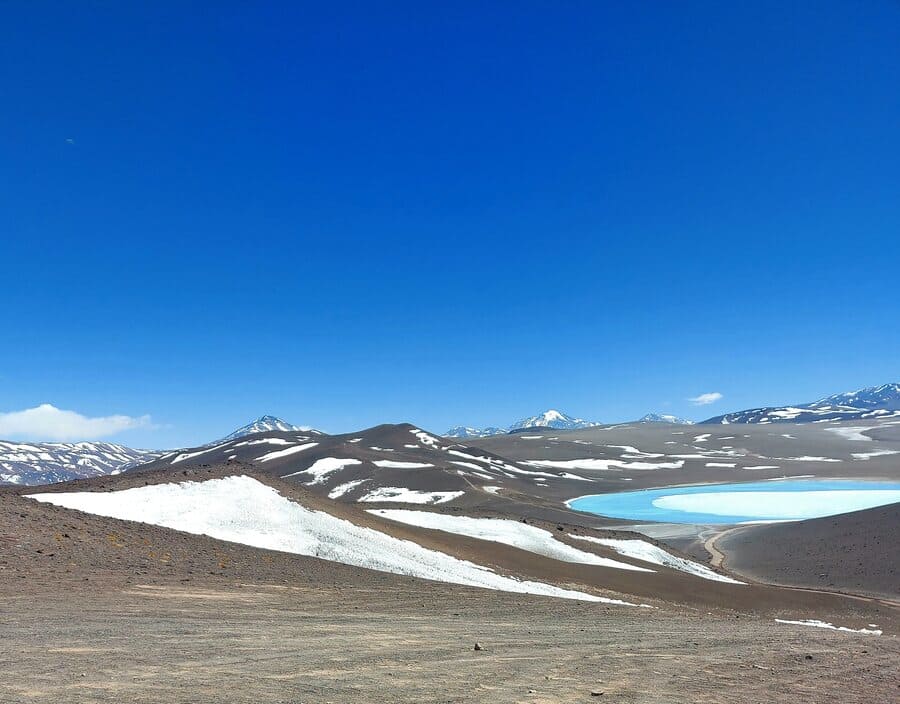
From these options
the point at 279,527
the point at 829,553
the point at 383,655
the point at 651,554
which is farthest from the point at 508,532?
the point at 383,655

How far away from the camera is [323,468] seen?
87.0 m

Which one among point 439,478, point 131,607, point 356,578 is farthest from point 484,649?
point 439,478

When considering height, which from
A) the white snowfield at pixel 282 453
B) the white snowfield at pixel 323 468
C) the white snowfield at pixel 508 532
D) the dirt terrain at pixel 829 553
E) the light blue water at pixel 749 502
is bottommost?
the light blue water at pixel 749 502

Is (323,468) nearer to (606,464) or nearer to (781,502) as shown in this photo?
(781,502)

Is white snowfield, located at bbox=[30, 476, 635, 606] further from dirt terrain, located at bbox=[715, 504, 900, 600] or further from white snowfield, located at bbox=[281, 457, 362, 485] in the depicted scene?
white snowfield, located at bbox=[281, 457, 362, 485]

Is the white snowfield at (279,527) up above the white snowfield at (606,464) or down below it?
above

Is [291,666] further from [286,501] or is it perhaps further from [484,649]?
[286,501]

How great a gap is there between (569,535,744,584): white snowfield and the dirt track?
2229 centimetres

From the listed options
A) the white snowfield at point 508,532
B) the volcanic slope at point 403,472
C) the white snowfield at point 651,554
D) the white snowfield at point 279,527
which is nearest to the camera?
the white snowfield at point 279,527

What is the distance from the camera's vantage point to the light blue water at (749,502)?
2803 inches

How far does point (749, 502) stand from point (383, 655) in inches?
3488

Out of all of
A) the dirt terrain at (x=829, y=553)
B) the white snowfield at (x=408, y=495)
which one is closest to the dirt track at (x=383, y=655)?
the dirt terrain at (x=829, y=553)

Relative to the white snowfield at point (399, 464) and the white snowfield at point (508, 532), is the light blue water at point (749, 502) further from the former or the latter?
the white snowfield at point (508, 532)

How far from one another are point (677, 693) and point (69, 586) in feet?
45.2
